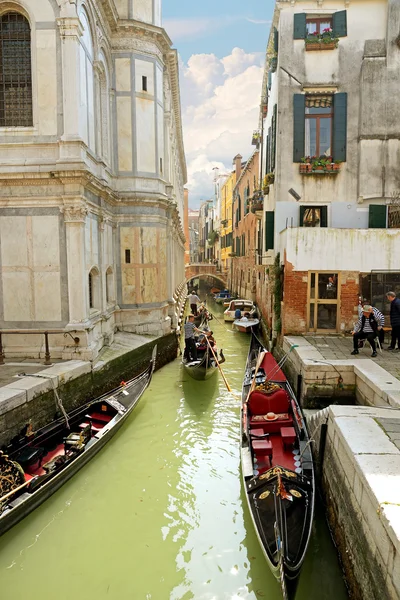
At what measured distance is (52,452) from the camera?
652 centimetres

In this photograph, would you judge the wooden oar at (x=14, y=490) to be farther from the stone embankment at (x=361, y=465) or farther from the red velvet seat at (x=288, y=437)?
the stone embankment at (x=361, y=465)

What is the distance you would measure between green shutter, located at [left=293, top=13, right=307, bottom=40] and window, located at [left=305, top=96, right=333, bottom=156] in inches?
63.7

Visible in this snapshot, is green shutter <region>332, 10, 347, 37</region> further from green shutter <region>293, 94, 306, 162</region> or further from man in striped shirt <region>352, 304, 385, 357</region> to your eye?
man in striped shirt <region>352, 304, 385, 357</region>

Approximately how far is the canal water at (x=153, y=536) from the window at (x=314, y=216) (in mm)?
6792

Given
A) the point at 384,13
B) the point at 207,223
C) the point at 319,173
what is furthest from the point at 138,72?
the point at 207,223

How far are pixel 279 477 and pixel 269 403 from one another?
2.10m

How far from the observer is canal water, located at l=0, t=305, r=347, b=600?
4410mm

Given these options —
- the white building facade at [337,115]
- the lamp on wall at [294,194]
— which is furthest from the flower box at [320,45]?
the lamp on wall at [294,194]

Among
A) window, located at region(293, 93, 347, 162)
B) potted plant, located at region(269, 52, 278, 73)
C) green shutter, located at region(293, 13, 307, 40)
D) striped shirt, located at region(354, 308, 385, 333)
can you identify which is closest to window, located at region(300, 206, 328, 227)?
window, located at region(293, 93, 347, 162)

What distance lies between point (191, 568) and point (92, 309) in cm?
648

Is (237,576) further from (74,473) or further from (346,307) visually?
(346,307)

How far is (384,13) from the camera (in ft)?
37.7

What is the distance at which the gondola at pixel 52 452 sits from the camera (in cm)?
519

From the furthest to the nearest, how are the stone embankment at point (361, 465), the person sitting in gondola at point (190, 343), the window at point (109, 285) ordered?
the window at point (109, 285) < the person sitting in gondola at point (190, 343) < the stone embankment at point (361, 465)
